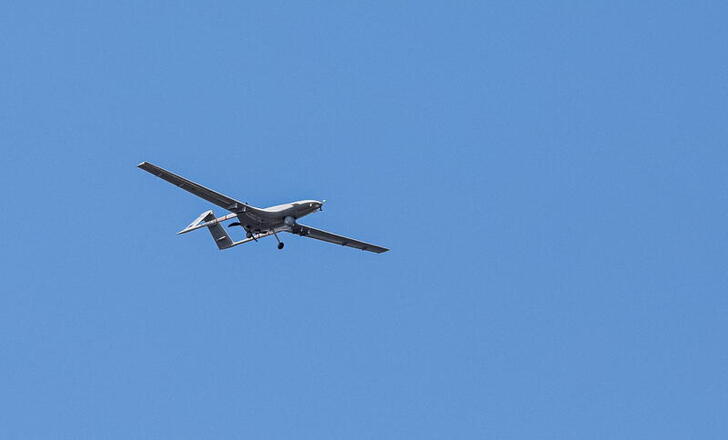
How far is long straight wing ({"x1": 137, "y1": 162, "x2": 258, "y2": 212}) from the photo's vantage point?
83625 millimetres

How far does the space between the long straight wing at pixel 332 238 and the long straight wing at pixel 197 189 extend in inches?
221

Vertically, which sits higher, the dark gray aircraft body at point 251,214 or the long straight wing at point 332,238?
the long straight wing at point 332,238

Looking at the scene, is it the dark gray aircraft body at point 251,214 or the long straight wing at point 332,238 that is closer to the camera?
the dark gray aircraft body at point 251,214

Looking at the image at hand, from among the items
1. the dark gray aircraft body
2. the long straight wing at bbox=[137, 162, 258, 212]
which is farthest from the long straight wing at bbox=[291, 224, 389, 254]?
the long straight wing at bbox=[137, 162, 258, 212]

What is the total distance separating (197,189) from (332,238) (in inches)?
545

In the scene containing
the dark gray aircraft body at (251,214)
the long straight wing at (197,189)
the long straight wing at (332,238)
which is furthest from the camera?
the long straight wing at (332,238)

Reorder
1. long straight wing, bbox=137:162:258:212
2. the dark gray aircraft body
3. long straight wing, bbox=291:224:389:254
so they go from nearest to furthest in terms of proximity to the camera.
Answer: long straight wing, bbox=137:162:258:212, the dark gray aircraft body, long straight wing, bbox=291:224:389:254

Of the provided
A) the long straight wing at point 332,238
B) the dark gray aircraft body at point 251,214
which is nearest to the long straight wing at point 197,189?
the dark gray aircraft body at point 251,214

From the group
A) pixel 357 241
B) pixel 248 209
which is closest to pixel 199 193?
pixel 248 209

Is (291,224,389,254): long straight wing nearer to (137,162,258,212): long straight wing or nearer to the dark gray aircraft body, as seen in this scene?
the dark gray aircraft body

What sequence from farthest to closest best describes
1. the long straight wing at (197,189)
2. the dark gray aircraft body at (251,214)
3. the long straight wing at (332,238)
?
the long straight wing at (332,238)
the dark gray aircraft body at (251,214)
the long straight wing at (197,189)

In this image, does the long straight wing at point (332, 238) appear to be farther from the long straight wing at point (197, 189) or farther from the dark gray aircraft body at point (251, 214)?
the long straight wing at point (197, 189)

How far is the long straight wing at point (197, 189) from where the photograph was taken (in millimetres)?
83625

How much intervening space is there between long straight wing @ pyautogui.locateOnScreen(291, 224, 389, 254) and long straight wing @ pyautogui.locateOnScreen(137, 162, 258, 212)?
5613 mm
